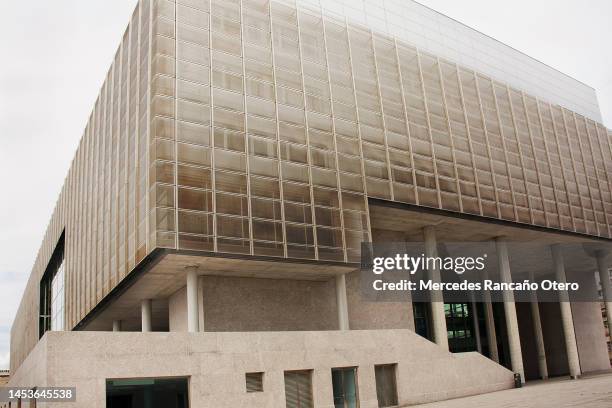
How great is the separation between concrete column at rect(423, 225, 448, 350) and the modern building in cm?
14

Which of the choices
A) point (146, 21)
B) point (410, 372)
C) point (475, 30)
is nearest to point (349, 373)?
point (410, 372)

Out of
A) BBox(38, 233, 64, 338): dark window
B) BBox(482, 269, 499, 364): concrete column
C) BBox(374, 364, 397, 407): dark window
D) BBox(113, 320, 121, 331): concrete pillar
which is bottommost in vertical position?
BBox(374, 364, 397, 407): dark window

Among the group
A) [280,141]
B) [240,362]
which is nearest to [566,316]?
[280,141]

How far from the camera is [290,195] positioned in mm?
36219

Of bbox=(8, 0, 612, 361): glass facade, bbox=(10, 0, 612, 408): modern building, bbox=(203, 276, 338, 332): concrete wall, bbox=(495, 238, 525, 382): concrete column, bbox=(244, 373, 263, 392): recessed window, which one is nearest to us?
bbox=(244, 373, 263, 392): recessed window

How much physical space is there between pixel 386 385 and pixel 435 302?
13305mm

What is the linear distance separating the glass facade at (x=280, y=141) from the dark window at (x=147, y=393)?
25.7 feet

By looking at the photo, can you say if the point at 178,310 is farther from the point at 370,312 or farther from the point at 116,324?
the point at 116,324

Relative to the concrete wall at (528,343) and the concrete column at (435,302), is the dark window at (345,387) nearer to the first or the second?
the concrete column at (435,302)

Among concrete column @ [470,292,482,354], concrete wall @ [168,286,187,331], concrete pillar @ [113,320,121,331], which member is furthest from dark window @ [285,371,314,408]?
concrete column @ [470,292,482,354]

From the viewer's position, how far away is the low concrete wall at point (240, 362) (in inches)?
953

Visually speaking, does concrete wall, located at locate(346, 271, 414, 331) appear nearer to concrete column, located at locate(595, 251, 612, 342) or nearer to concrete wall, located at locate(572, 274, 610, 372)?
concrete column, located at locate(595, 251, 612, 342)

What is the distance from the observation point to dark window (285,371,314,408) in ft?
96.5

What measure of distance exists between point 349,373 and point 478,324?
35495mm
